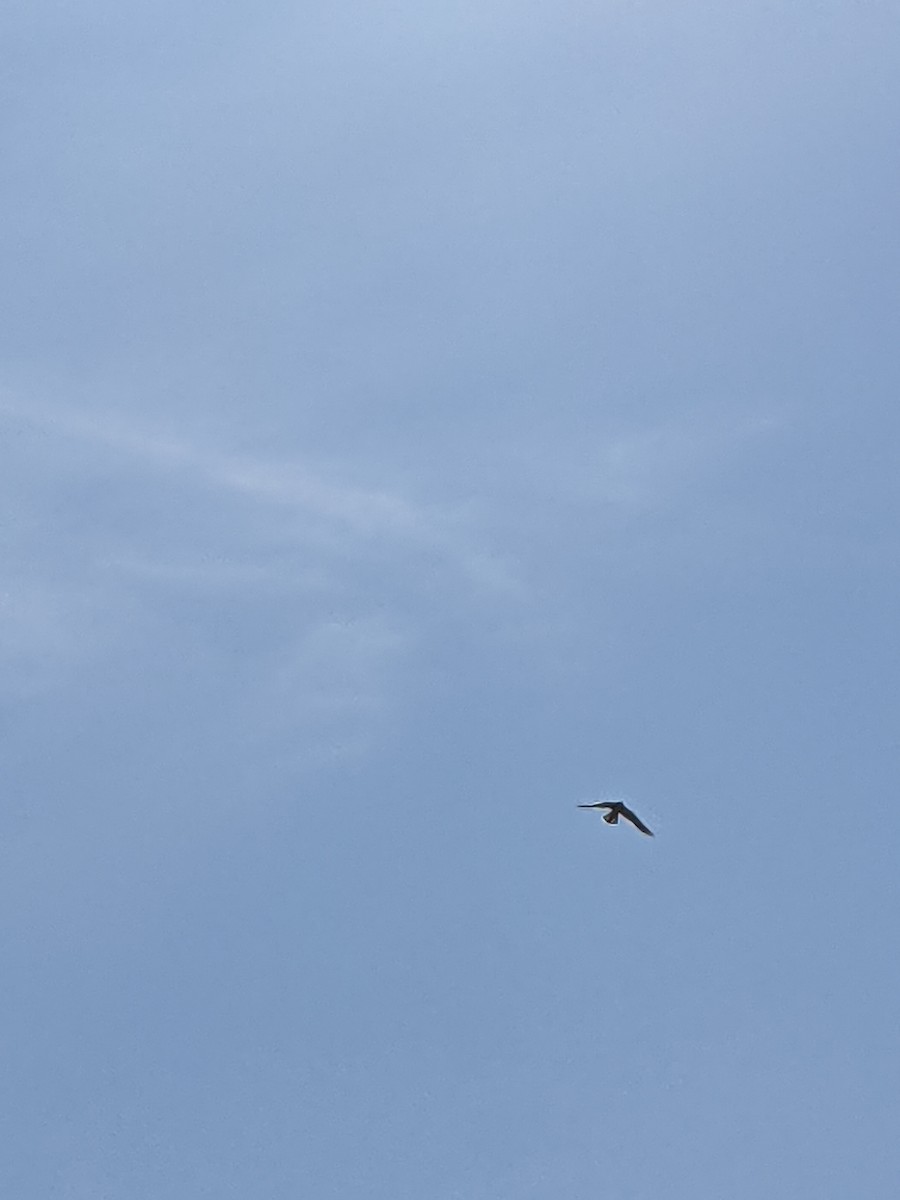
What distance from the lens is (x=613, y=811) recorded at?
10062 cm
